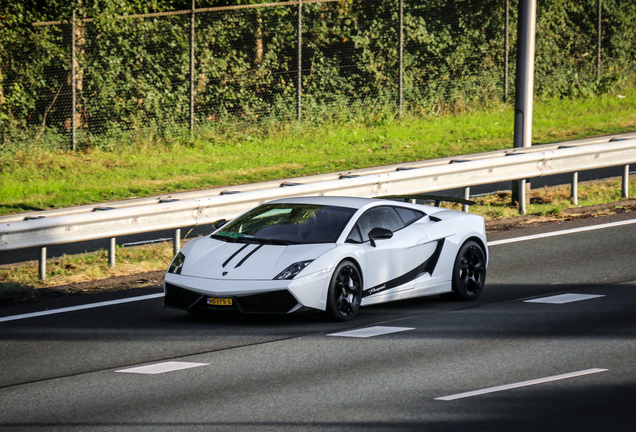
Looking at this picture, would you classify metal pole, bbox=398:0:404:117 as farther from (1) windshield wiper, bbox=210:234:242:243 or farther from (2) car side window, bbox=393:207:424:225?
(1) windshield wiper, bbox=210:234:242:243

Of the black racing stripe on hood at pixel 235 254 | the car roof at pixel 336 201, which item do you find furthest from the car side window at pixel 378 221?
the black racing stripe on hood at pixel 235 254

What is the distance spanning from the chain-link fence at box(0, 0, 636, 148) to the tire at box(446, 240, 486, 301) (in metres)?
12.7

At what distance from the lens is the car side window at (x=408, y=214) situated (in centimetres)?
1095

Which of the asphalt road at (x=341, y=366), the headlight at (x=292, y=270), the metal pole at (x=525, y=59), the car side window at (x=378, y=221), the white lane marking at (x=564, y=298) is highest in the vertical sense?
the metal pole at (x=525, y=59)

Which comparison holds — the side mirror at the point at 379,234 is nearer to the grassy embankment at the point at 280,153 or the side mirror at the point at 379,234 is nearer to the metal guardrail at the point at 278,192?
the metal guardrail at the point at 278,192

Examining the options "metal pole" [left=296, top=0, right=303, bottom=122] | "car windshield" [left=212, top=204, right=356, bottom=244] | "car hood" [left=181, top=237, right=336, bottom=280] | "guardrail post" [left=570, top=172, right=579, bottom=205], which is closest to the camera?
"car hood" [left=181, top=237, right=336, bottom=280]

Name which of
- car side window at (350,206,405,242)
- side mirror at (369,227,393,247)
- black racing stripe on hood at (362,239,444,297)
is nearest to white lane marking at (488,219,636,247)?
black racing stripe on hood at (362,239,444,297)

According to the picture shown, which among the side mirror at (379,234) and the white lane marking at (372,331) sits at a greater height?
the side mirror at (379,234)

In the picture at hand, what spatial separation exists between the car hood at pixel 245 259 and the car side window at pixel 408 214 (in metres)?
1.39

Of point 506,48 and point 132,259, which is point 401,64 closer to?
point 506,48

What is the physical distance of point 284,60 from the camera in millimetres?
25047

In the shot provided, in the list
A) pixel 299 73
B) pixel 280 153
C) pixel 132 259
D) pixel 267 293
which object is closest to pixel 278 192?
pixel 132 259

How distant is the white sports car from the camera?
9.45 metres

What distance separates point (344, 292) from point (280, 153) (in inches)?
531
